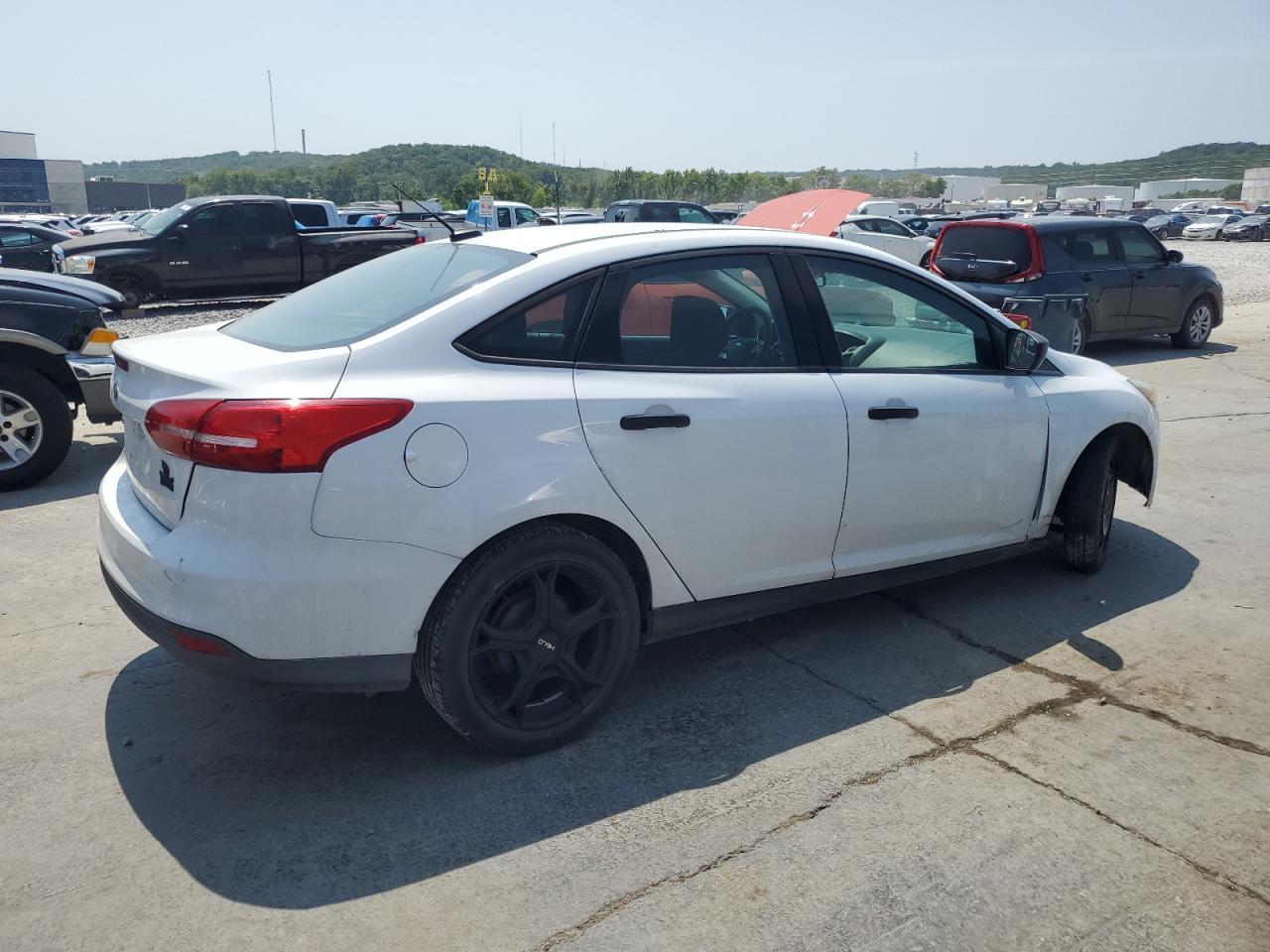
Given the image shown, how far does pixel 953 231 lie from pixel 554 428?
391 inches

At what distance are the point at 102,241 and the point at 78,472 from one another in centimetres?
1015

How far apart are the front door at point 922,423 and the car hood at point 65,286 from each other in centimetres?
516

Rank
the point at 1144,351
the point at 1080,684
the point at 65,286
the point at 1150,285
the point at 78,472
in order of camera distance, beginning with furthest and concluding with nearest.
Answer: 1. the point at 1144,351
2. the point at 1150,285
3. the point at 65,286
4. the point at 78,472
5. the point at 1080,684

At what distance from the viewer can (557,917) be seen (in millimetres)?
2605

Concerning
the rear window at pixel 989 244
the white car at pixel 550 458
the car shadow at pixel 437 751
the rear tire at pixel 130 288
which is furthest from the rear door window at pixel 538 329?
the rear tire at pixel 130 288

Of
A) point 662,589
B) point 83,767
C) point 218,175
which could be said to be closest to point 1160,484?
point 662,589

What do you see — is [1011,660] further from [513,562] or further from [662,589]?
[513,562]

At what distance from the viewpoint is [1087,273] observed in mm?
11547

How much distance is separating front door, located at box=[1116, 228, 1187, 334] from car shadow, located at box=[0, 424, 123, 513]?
11.0 meters

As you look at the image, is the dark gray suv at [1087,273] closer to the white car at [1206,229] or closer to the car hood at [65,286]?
the car hood at [65,286]

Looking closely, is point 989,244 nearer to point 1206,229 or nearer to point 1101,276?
point 1101,276

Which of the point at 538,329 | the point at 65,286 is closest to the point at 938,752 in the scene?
the point at 538,329

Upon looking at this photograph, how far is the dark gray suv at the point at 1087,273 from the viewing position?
36.8 feet

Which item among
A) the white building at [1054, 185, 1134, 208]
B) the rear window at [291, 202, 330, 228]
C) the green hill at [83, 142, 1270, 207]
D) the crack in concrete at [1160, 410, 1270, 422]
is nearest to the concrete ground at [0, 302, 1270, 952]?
the crack in concrete at [1160, 410, 1270, 422]
